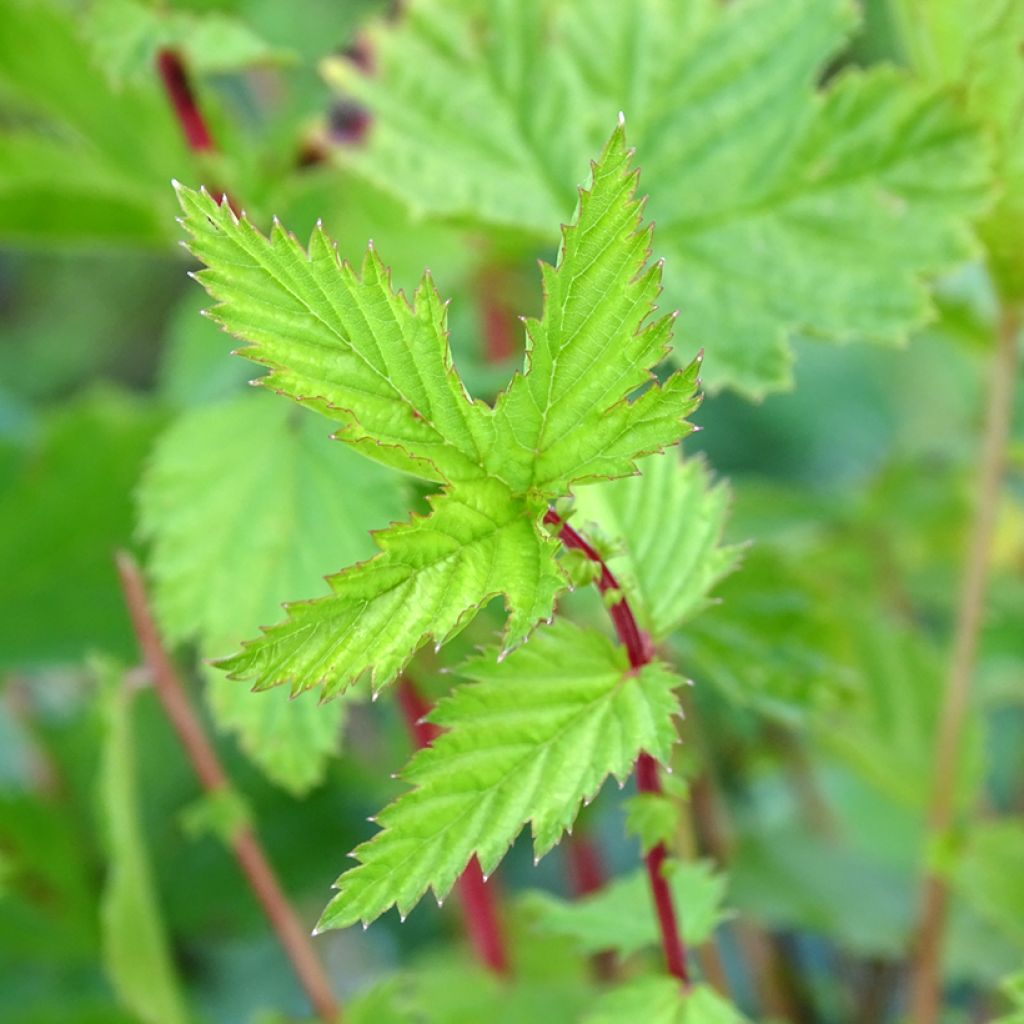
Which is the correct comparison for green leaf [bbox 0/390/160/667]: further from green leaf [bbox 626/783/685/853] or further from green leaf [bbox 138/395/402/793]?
green leaf [bbox 626/783/685/853]

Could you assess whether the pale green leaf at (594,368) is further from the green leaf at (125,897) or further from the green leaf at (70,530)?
the green leaf at (70,530)

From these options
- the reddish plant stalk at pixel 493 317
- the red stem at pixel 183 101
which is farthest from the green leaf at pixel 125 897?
the reddish plant stalk at pixel 493 317

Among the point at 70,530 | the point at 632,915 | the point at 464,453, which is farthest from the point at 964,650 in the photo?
the point at 70,530

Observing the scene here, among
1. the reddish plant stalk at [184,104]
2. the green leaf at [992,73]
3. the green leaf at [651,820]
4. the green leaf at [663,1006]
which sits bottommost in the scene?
the green leaf at [663,1006]

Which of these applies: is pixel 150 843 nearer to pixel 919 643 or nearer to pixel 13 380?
pixel 919 643

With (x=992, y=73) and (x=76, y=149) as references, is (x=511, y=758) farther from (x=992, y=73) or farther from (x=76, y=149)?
(x=76, y=149)

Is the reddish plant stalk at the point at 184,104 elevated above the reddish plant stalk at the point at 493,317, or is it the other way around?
the reddish plant stalk at the point at 184,104

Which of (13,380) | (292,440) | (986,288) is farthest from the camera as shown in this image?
(13,380)

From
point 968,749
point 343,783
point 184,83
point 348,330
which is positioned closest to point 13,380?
point 343,783
